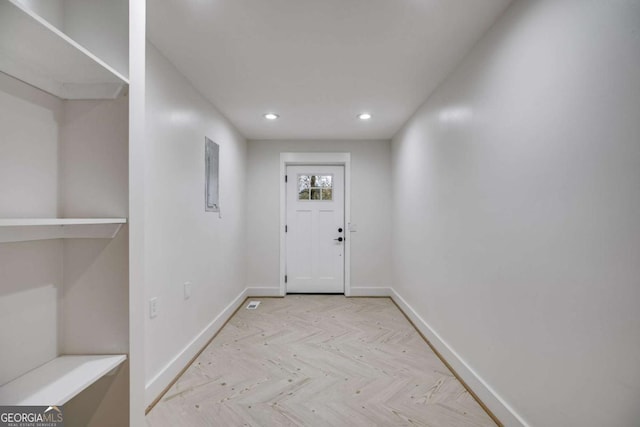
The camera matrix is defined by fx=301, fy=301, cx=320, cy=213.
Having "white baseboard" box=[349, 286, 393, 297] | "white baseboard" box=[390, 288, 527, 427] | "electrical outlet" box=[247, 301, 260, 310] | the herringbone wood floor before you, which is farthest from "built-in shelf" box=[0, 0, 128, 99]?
"white baseboard" box=[349, 286, 393, 297]

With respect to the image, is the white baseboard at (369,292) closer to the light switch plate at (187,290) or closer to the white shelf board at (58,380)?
the light switch plate at (187,290)

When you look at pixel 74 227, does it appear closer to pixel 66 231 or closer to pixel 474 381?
pixel 66 231

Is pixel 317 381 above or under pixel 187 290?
under

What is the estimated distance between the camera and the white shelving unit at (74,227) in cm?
97

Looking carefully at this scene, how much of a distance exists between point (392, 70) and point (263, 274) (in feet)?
10.8

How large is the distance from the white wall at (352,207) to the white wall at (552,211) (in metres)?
2.16

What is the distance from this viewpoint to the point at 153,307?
1960 millimetres

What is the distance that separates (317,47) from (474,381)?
97.3 inches

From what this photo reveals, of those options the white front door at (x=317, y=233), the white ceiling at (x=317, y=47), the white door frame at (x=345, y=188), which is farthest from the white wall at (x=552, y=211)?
the white front door at (x=317, y=233)

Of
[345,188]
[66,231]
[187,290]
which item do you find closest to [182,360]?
[187,290]

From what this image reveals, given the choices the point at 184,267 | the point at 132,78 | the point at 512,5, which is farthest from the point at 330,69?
the point at 184,267

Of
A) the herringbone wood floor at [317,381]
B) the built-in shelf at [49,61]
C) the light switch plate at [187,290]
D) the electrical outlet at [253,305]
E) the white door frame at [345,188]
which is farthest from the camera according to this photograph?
the white door frame at [345,188]

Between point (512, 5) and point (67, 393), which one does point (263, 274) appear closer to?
point (67, 393)

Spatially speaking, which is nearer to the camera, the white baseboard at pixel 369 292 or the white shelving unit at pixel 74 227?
the white shelving unit at pixel 74 227
